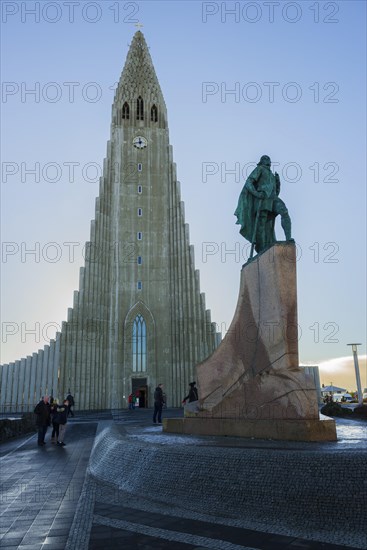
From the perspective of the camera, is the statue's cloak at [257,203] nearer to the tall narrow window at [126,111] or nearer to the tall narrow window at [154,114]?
the tall narrow window at [126,111]

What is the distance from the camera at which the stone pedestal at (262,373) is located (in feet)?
Answer: 24.9

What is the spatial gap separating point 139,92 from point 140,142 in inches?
263

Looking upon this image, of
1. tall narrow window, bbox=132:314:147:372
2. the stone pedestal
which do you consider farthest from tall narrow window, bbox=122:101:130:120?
the stone pedestal

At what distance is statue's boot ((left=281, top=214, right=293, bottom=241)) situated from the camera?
9391 millimetres

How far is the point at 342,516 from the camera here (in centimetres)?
458

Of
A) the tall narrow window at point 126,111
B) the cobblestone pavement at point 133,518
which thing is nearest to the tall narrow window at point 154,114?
the tall narrow window at point 126,111

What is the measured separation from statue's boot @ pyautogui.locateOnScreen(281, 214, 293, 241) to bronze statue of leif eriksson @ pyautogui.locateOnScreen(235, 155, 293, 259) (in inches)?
4.9

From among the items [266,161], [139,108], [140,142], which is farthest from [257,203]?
[139,108]

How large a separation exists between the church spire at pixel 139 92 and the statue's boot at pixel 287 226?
39.1 m

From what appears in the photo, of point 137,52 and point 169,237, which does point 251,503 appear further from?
point 137,52

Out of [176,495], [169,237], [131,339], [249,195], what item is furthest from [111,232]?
[176,495]

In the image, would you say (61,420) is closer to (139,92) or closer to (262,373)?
(262,373)

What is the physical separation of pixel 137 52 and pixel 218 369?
1927 inches

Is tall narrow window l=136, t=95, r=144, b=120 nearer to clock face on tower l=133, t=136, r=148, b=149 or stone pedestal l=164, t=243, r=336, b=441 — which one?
clock face on tower l=133, t=136, r=148, b=149
